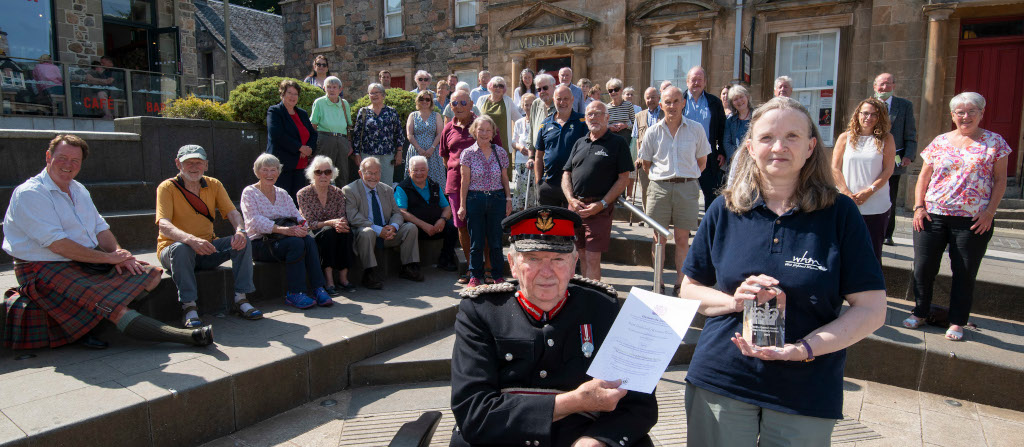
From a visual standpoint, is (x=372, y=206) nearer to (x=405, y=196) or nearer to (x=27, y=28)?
(x=405, y=196)

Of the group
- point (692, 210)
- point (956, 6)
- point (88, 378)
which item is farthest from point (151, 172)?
point (956, 6)

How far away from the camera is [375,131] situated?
7773 millimetres

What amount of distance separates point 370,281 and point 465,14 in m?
11.9

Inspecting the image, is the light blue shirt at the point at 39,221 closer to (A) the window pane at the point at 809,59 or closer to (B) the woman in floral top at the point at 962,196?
(B) the woman in floral top at the point at 962,196

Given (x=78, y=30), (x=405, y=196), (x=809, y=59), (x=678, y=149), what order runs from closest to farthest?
(x=678, y=149) < (x=405, y=196) < (x=809, y=59) < (x=78, y=30)

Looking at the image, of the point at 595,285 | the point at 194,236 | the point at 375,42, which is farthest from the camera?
the point at 375,42

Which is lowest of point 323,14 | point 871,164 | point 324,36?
point 871,164

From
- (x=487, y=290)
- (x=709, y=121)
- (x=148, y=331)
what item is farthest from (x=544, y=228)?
(x=709, y=121)

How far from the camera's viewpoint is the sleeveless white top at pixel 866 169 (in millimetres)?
5055

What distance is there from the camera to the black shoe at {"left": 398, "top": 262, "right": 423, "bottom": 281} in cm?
652

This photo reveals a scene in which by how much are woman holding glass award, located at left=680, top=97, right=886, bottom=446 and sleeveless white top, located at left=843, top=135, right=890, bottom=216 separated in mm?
3506

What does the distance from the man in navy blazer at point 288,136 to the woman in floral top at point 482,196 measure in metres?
2.10

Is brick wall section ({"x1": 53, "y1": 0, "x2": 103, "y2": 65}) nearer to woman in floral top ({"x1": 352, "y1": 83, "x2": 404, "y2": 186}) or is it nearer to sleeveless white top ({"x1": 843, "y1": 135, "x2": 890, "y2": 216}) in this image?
woman in floral top ({"x1": 352, "y1": 83, "x2": 404, "y2": 186})

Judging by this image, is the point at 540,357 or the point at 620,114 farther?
the point at 620,114
